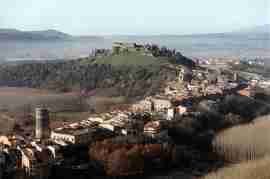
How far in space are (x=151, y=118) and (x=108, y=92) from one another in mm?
5688

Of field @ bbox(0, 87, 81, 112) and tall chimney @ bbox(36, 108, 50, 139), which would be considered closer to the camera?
tall chimney @ bbox(36, 108, 50, 139)

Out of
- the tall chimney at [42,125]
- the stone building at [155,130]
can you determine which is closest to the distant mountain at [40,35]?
the tall chimney at [42,125]

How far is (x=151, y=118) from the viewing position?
9.47 meters

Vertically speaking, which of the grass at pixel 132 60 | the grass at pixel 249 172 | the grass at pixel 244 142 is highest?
the grass at pixel 132 60

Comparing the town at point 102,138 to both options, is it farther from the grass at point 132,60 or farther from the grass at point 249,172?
the grass at point 132,60

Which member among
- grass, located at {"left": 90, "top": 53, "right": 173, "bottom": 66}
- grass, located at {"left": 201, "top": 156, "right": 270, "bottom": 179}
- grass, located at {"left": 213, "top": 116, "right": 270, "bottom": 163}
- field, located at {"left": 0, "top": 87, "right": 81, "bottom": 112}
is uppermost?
grass, located at {"left": 90, "top": 53, "right": 173, "bottom": 66}

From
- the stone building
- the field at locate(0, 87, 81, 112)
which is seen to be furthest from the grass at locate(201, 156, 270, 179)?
the field at locate(0, 87, 81, 112)

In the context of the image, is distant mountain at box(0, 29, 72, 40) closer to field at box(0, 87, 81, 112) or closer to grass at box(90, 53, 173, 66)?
grass at box(90, 53, 173, 66)

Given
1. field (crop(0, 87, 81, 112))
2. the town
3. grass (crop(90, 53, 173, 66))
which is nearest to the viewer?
the town

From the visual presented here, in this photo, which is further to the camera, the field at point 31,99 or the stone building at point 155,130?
the field at point 31,99

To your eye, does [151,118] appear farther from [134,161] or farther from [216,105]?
[134,161]

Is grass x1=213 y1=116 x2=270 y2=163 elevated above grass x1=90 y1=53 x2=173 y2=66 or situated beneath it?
situated beneath

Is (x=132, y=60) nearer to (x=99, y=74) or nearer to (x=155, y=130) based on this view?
(x=99, y=74)

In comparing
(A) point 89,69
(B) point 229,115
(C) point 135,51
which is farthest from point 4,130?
(C) point 135,51
